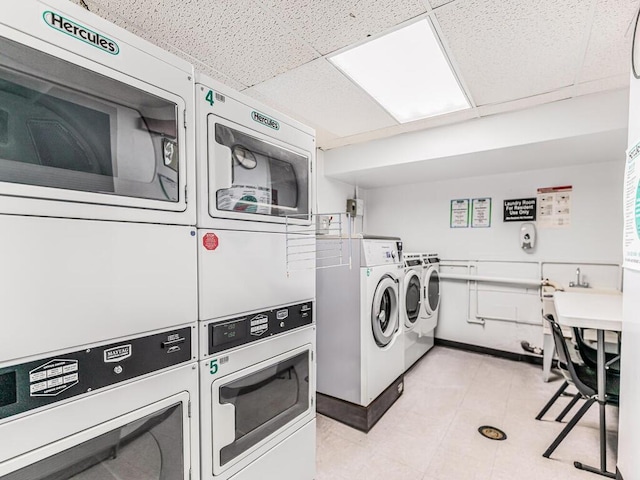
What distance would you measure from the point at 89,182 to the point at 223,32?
1.20 metres

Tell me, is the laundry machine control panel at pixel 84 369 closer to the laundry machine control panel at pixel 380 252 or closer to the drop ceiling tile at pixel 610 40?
the laundry machine control panel at pixel 380 252

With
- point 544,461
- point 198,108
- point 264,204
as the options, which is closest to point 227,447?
point 264,204

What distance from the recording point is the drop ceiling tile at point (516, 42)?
4.83ft

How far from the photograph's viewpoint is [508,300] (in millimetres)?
3551

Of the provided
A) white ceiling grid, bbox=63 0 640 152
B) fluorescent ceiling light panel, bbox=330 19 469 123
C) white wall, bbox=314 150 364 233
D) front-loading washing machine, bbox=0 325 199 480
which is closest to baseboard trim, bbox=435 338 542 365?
white wall, bbox=314 150 364 233

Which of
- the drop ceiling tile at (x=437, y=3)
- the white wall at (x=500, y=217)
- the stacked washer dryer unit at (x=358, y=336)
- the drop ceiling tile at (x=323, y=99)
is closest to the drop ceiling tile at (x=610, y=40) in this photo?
the drop ceiling tile at (x=437, y=3)

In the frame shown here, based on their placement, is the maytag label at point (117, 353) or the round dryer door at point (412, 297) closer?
the maytag label at point (117, 353)

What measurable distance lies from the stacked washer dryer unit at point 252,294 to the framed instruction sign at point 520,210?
2839mm

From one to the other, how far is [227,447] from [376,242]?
5.41ft

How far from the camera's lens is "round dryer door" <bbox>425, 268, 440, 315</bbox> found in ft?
11.3

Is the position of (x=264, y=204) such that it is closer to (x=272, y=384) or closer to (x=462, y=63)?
(x=272, y=384)

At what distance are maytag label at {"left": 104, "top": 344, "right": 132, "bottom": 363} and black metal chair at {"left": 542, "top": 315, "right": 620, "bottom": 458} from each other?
235cm

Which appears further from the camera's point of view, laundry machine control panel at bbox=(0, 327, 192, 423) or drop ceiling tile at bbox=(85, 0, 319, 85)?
drop ceiling tile at bbox=(85, 0, 319, 85)

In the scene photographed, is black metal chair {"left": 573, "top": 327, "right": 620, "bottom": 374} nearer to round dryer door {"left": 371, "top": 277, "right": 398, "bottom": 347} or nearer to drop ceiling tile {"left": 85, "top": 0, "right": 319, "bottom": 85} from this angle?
round dryer door {"left": 371, "top": 277, "right": 398, "bottom": 347}
